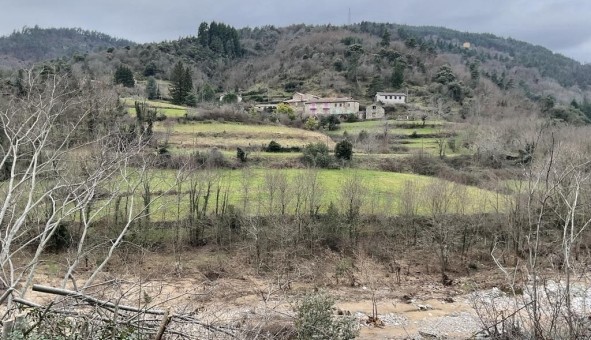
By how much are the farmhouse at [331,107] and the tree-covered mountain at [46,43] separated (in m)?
84.7

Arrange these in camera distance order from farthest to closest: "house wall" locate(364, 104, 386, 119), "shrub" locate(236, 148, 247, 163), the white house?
the white house
"house wall" locate(364, 104, 386, 119)
"shrub" locate(236, 148, 247, 163)

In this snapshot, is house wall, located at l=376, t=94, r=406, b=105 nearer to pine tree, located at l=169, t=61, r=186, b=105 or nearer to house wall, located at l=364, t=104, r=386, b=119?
house wall, located at l=364, t=104, r=386, b=119

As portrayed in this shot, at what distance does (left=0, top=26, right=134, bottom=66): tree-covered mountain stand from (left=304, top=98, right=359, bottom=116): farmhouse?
8474cm

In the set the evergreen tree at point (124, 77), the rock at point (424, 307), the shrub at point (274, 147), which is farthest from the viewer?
the evergreen tree at point (124, 77)

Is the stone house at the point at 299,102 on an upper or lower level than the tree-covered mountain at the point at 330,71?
lower

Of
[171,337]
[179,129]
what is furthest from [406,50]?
[171,337]

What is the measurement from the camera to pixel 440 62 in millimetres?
90562

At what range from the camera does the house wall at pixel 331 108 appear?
62.1 m

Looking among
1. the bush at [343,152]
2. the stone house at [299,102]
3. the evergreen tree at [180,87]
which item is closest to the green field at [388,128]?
the stone house at [299,102]

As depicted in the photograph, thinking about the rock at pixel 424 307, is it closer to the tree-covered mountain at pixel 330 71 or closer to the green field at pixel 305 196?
the green field at pixel 305 196

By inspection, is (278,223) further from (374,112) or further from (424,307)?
(374,112)

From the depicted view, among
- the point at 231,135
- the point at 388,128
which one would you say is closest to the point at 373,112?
the point at 388,128

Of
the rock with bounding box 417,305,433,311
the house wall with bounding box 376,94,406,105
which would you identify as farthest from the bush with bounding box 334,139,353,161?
the house wall with bounding box 376,94,406,105

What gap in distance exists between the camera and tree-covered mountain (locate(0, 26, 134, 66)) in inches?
5643
